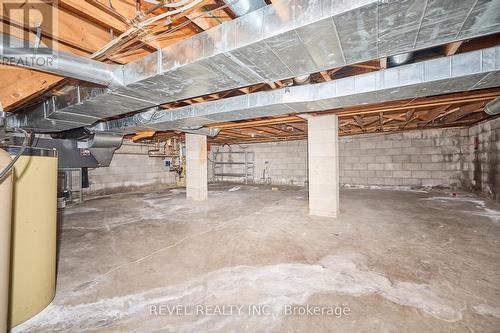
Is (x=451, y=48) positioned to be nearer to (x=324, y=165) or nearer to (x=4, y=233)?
(x=324, y=165)

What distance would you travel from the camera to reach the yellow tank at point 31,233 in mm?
1473

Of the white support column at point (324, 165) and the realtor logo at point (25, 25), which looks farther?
the white support column at point (324, 165)

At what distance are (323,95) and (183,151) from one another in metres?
7.58

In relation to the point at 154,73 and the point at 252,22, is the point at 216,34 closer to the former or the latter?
the point at 252,22

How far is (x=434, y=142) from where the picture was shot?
281 inches

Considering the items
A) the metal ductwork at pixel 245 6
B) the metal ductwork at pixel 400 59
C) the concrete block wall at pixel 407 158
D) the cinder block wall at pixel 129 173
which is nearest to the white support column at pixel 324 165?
the metal ductwork at pixel 400 59

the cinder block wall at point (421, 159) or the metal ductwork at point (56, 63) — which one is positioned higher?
the metal ductwork at point (56, 63)

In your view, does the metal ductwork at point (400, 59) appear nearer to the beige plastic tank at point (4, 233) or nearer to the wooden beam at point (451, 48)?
the wooden beam at point (451, 48)

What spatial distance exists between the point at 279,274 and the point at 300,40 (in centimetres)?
207

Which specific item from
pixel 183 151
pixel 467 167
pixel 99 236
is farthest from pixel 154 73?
pixel 467 167

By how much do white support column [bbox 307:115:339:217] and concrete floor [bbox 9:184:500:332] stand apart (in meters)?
0.36

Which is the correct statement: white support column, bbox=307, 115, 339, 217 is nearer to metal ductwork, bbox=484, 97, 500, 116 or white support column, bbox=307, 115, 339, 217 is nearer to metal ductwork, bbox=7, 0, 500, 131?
metal ductwork, bbox=484, 97, 500, 116

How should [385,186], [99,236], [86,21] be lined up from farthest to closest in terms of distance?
[385,186] < [99,236] < [86,21]

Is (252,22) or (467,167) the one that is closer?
(252,22)
